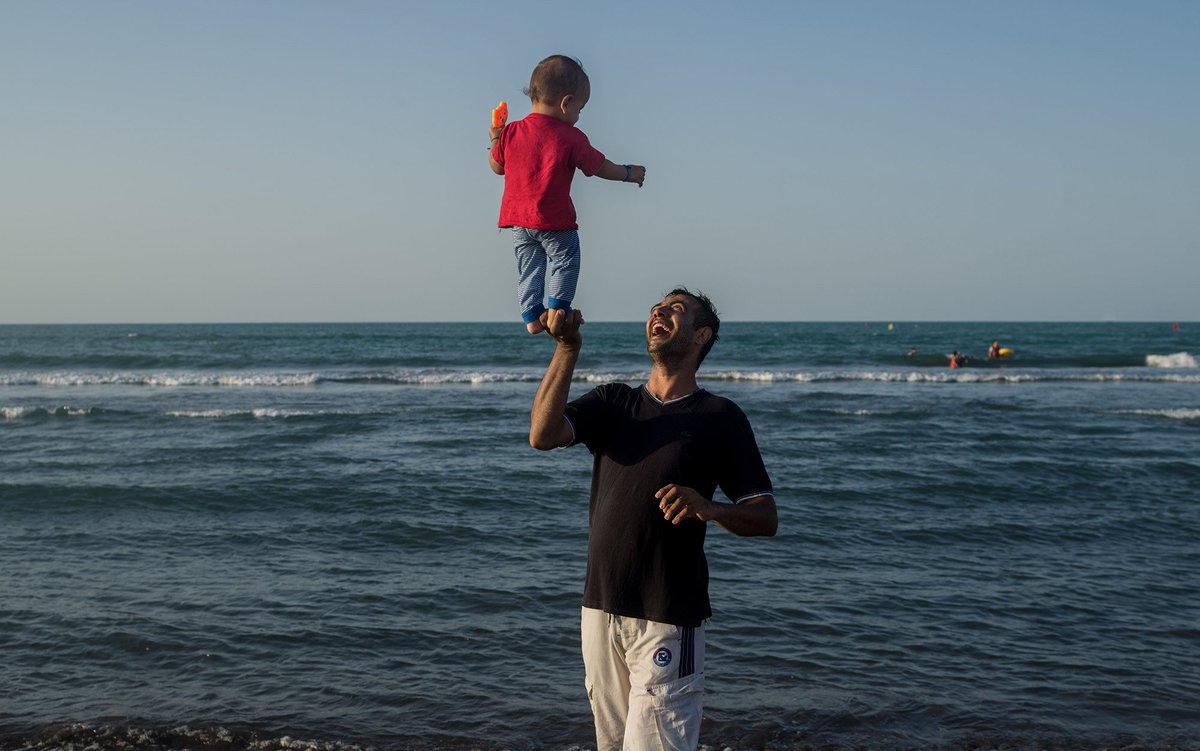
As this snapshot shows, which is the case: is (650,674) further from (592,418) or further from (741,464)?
(592,418)

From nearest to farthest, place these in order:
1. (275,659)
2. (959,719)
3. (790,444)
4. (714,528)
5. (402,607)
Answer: (959,719) < (275,659) < (402,607) < (714,528) < (790,444)

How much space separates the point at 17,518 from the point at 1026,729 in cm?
1042

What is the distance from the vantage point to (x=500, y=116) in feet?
11.1

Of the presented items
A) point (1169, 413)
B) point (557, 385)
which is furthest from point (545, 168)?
point (1169, 413)

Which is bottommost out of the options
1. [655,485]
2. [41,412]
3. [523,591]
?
[523,591]

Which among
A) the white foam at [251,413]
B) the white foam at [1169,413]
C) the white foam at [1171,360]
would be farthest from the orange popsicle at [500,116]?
the white foam at [1171,360]

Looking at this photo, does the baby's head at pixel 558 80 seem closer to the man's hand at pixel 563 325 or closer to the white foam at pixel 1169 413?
the man's hand at pixel 563 325

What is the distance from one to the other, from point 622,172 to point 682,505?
118 cm

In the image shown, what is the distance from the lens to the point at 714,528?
1030cm

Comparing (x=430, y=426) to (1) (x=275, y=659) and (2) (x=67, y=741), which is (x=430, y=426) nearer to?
(1) (x=275, y=659)

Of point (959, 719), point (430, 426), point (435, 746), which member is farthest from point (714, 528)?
point (430, 426)

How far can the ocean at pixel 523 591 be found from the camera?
19.0ft

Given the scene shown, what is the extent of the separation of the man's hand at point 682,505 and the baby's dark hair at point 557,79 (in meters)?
1.38

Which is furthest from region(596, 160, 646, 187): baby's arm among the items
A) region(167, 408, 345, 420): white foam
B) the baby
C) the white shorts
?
region(167, 408, 345, 420): white foam
